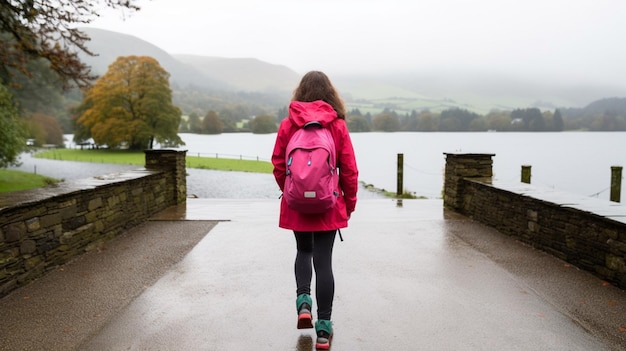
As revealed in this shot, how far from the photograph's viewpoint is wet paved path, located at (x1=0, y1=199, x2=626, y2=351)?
3.18m

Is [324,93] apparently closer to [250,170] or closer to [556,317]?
[556,317]

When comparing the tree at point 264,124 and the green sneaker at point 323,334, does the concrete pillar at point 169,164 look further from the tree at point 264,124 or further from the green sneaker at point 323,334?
the tree at point 264,124

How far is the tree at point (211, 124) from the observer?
2953 inches

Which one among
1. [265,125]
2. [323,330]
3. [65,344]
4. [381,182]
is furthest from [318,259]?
[265,125]

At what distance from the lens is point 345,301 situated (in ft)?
12.9

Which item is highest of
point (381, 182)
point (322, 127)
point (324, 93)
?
point (324, 93)

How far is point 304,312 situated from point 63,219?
3.26 meters

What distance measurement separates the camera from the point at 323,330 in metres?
3.04

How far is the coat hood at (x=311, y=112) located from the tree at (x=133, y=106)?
4234 centimetres

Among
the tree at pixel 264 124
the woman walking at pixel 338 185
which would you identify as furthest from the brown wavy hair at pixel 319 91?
the tree at pixel 264 124

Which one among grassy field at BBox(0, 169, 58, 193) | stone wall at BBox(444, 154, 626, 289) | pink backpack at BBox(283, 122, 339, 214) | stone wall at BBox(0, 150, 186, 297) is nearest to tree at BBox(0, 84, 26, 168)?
grassy field at BBox(0, 169, 58, 193)

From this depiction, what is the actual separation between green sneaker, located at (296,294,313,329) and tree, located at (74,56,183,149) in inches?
1664

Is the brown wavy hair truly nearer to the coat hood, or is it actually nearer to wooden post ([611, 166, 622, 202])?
the coat hood

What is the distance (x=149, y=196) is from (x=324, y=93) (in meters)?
5.78
